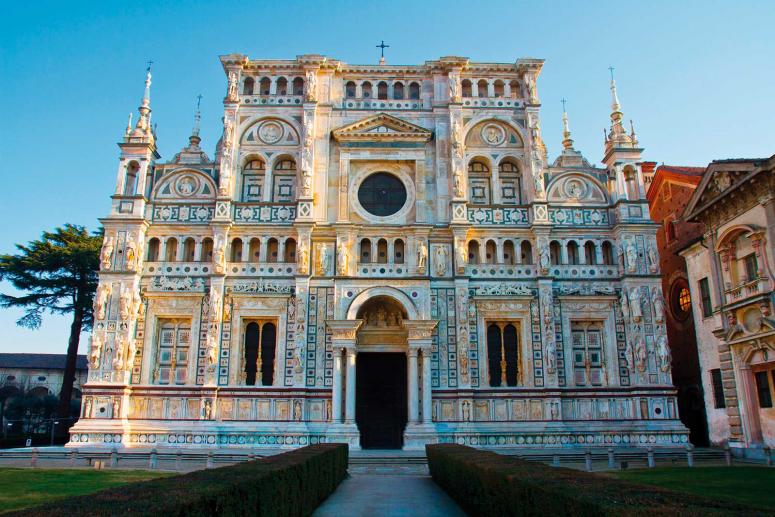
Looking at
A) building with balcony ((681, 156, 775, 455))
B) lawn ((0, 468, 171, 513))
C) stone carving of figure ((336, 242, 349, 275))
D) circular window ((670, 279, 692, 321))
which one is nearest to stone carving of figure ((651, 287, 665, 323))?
building with balcony ((681, 156, 775, 455))

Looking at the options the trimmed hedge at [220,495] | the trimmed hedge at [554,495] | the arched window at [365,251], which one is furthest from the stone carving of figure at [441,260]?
the trimmed hedge at [220,495]

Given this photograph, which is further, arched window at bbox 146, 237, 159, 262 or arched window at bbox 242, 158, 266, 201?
arched window at bbox 242, 158, 266, 201

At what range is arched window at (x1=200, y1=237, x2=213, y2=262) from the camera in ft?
106

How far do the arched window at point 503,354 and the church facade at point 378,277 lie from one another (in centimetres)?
10

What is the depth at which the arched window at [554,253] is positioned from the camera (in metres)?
32.4

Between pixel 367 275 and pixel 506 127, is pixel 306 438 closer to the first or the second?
pixel 367 275

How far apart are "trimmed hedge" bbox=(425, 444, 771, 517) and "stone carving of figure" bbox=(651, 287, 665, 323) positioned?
18.8 meters

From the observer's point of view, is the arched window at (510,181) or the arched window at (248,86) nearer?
the arched window at (510,181)

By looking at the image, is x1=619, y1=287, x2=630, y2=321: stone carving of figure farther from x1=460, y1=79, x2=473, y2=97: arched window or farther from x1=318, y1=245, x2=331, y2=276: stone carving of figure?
x1=318, y1=245, x2=331, y2=276: stone carving of figure

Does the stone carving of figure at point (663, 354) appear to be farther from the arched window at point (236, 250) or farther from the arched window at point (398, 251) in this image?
the arched window at point (236, 250)

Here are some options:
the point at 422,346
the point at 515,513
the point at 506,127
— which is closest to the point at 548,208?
the point at 506,127

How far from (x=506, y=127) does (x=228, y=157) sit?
15024 millimetres

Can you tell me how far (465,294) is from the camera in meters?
30.9

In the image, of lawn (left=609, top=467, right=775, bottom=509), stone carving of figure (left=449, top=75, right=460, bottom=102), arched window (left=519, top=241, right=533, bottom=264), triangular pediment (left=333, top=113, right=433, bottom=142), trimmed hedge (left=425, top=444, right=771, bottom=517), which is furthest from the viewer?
stone carving of figure (left=449, top=75, right=460, bottom=102)
